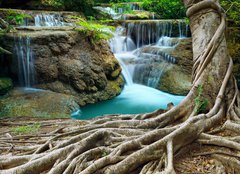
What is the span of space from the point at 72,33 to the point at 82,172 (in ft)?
25.3

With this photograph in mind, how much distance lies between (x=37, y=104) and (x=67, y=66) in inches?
76.3

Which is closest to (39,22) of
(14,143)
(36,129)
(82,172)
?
(36,129)

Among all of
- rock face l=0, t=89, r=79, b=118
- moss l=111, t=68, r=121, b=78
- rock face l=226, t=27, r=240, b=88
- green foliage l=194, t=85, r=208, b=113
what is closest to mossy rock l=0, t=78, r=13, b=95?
rock face l=0, t=89, r=79, b=118

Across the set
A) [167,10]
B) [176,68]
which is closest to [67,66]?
[176,68]

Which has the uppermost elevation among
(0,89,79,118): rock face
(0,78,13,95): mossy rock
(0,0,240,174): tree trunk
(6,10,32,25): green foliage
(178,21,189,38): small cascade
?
(6,10,32,25): green foliage

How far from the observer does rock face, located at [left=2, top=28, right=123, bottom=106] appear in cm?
871

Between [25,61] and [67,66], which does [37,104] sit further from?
[25,61]

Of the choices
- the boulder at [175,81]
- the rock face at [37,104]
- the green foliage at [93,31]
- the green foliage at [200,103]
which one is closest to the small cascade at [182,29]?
the boulder at [175,81]

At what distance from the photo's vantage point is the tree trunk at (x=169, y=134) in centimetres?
242

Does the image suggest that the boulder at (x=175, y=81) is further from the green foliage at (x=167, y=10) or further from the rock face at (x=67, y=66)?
the green foliage at (x=167, y=10)

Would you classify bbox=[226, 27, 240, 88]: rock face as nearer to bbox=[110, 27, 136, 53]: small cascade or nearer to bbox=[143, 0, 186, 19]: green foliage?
bbox=[110, 27, 136, 53]: small cascade

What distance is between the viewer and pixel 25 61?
8781mm

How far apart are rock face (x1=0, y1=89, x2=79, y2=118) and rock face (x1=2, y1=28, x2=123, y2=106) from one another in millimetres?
564

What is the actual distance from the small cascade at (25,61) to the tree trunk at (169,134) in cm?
604
